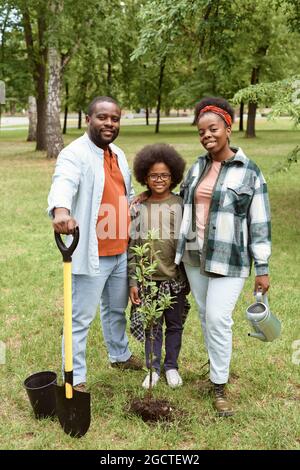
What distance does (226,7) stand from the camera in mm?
8953

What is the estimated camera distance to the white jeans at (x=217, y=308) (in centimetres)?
344

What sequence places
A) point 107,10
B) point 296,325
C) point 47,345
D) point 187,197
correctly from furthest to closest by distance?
point 107,10, point 296,325, point 47,345, point 187,197

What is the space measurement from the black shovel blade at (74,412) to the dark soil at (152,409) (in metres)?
0.35

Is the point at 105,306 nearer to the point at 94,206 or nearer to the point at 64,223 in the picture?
the point at 94,206

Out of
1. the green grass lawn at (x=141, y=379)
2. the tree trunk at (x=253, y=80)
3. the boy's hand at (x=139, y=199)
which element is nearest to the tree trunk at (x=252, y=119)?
the tree trunk at (x=253, y=80)

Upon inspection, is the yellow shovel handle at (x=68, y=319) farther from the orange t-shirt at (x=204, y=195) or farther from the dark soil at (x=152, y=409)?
the orange t-shirt at (x=204, y=195)

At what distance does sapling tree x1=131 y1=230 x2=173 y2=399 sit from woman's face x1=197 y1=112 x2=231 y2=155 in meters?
0.64

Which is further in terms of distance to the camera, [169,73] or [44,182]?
[169,73]

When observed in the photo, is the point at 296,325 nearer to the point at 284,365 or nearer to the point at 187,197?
the point at 284,365

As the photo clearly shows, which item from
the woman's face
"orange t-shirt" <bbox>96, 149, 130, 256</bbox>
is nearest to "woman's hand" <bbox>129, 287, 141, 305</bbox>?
"orange t-shirt" <bbox>96, 149, 130, 256</bbox>
